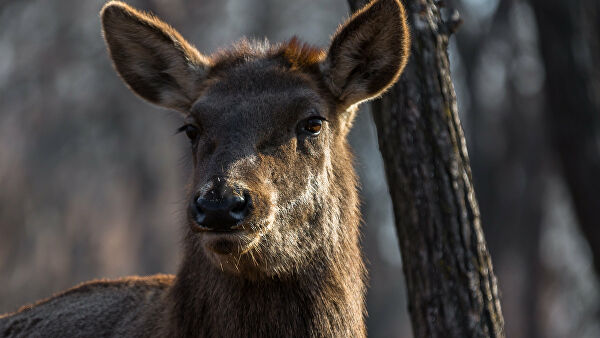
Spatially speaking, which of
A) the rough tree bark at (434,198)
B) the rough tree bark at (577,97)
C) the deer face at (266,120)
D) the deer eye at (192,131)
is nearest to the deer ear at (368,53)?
the deer face at (266,120)

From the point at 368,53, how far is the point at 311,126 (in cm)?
78

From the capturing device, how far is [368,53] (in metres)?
5.50

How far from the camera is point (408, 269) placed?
555cm

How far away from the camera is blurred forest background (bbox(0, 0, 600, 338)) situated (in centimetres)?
2353

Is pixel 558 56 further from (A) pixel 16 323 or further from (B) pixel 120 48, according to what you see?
(A) pixel 16 323

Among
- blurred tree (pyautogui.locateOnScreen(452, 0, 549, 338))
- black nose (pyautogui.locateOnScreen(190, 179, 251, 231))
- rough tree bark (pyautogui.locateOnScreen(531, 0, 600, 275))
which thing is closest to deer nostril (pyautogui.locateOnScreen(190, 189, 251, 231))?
black nose (pyautogui.locateOnScreen(190, 179, 251, 231))

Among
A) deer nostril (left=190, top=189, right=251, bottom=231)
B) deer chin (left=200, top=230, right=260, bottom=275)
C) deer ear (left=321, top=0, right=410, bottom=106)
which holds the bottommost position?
deer chin (left=200, top=230, right=260, bottom=275)

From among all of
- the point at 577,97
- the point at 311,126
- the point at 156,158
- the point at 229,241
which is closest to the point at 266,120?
the point at 311,126

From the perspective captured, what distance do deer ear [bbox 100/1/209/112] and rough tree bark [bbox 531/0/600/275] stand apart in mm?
5805

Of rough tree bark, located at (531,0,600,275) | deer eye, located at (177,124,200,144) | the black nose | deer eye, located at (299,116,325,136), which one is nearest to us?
the black nose

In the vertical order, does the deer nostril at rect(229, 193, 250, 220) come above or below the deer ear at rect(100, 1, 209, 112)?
below

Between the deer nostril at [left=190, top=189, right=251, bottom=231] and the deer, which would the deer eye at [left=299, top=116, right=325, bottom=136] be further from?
the deer nostril at [left=190, top=189, right=251, bottom=231]

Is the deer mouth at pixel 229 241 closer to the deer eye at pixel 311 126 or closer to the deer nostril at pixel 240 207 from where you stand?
the deer nostril at pixel 240 207

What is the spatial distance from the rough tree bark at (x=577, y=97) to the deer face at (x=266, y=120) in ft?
16.2
